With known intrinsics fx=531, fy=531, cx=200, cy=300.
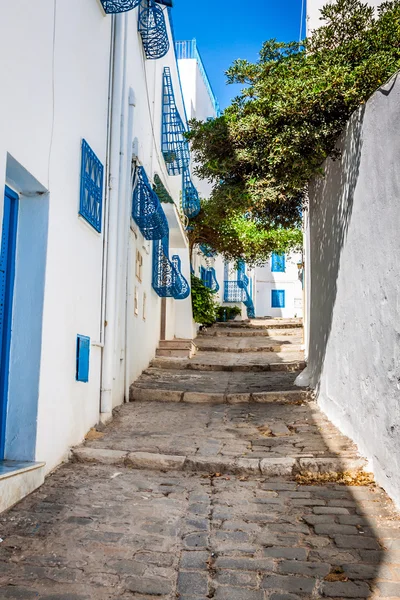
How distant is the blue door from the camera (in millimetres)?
4117

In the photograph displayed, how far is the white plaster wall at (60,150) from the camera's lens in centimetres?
378

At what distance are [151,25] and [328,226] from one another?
4704mm

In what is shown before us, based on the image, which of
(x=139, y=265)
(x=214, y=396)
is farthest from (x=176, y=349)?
(x=214, y=396)

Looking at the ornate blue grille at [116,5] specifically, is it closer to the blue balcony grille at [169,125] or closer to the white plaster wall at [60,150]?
the white plaster wall at [60,150]

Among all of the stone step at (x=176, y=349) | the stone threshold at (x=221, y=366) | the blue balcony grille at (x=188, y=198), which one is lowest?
Answer: the stone threshold at (x=221, y=366)

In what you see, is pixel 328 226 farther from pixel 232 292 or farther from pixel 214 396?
pixel 232 292

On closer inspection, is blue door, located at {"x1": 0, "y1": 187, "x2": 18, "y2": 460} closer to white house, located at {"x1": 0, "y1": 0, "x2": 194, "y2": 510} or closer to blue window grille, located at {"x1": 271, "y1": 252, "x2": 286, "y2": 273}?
white house, located at {"x1": 0, "y1": 0, "x2": 194, "y2": 510}

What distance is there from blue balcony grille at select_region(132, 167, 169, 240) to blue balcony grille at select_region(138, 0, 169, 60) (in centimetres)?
255

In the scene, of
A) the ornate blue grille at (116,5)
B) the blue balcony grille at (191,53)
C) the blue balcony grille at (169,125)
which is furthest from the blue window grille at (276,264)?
the ornate blue grille at (116,5)

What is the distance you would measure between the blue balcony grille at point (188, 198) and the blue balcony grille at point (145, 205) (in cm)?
500

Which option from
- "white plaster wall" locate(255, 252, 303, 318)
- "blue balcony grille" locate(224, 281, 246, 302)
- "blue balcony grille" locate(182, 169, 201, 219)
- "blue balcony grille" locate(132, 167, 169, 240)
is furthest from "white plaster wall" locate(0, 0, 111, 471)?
"white plaster wall" locate(255, 252, 303, 318)

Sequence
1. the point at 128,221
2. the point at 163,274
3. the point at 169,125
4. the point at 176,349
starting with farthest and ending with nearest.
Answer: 1. the point at 169,125
2. the point at 176,349
3. the point at 163,274
4. the point at 128,221

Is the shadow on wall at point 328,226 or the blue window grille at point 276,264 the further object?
the blue window grille at point 276,264

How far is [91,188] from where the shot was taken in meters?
5.66
